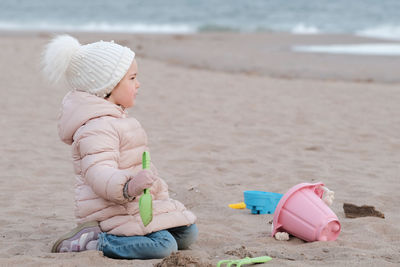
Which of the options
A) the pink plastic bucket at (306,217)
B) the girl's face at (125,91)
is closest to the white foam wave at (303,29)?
the pink plastic bucket at (306,217)

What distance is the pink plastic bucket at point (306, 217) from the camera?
3.38m

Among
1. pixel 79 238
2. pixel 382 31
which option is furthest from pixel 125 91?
pixel 382 31

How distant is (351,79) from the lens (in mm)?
10461

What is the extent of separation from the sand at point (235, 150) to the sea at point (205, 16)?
12.1 m

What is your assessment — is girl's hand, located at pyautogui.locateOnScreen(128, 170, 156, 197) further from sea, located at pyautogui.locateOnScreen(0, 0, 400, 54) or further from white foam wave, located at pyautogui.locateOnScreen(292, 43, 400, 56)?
sea, located at pyautogui.locateOnScreen(0, 0, 400, 54)

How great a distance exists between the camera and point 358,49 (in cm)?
1509

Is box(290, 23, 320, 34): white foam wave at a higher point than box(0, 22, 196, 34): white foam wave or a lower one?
higher

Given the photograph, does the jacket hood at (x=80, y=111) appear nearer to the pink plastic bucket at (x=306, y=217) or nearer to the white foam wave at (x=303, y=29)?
the pink plastic bucket at (x=306, y=217)

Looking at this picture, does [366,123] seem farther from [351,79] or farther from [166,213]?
[166,213]

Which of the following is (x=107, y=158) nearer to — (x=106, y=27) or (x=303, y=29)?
(x=303, y=29)

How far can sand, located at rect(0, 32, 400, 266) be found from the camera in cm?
337

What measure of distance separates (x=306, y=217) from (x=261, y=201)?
27.9 inches

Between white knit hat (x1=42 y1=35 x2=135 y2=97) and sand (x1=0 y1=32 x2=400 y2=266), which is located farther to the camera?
sand (x1=0 y1=32 x2=400 y2=266)

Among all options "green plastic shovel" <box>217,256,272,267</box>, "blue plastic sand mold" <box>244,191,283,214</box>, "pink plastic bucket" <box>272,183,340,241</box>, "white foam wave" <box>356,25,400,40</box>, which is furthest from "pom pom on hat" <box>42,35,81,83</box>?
"white foam wave" <box>356,25,400,40</box>
